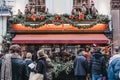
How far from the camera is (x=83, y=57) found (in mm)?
16859

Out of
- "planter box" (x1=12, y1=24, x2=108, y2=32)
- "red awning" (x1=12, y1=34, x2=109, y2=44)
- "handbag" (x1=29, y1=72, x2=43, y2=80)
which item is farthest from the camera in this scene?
"planter box" (x1=12, y1=24, x2=108, y2=32)

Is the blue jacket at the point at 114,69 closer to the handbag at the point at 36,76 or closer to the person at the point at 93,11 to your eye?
the handbag at the point at 36,76

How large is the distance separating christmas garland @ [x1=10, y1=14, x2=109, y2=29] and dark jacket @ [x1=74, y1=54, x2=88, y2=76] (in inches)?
273

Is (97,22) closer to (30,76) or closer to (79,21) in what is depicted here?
(79,21)

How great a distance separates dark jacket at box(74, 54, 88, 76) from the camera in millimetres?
16781

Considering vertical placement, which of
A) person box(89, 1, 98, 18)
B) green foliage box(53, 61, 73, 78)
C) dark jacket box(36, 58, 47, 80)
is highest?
person box(89, 1, 98, 18)

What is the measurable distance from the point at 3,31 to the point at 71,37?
3.64 m

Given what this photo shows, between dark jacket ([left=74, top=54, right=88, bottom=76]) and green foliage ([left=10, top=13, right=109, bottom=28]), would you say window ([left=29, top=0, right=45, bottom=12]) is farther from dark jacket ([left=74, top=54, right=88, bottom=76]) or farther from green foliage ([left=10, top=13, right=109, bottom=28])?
dark jacket ([left=74, top=54, right=88, bottom=76])

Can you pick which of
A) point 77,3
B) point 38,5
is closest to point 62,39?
point 77,3

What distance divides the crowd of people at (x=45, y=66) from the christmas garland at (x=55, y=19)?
2.89 m

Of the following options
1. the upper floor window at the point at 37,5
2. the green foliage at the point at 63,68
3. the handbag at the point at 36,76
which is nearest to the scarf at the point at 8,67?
the handbag at the point at 36,76

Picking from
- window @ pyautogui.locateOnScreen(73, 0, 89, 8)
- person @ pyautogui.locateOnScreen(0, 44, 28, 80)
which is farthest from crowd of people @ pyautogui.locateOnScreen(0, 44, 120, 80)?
window @ pyautogui.locateOnScreen(73, 0, 89, 8)

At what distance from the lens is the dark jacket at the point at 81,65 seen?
16781 millimetres

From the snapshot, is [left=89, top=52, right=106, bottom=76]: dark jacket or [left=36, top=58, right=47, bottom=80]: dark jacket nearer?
[left=36, top=58, right=47, bottom=80]: dark jacket
